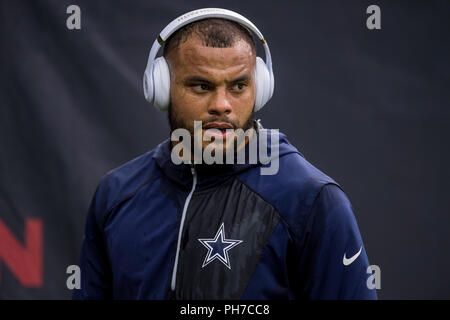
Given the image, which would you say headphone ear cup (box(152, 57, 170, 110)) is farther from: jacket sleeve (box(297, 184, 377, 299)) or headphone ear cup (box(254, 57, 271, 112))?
jacket sleeve (box(297, 184, 377, 299))

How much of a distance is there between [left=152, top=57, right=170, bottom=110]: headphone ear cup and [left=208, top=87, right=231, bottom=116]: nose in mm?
139

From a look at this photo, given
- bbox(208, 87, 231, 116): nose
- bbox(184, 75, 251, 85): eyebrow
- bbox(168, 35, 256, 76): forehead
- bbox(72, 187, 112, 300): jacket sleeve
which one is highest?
bbox(168, 35, 256, 76): forehead

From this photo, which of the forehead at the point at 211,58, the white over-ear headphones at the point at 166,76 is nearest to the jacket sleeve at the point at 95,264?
the white over-ear headphones at the point at 166,76

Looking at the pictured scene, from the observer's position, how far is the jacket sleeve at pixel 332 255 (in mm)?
1314

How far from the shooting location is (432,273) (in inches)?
95.9

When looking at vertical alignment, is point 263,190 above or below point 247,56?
below

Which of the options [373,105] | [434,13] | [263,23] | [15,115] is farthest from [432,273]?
[15,115]

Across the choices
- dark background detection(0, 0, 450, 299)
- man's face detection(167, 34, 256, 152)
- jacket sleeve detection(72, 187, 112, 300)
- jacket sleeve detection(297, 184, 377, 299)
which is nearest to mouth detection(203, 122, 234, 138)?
man's face detection(167, 34, 256, 152)

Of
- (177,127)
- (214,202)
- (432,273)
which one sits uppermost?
(177,127)

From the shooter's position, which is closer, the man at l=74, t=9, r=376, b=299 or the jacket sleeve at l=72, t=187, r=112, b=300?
the man at l=74, t=9, r=376, b=299

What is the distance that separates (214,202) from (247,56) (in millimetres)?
356

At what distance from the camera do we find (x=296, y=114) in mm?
2475

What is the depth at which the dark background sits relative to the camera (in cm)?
236

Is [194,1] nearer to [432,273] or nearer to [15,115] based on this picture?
[15,115]
